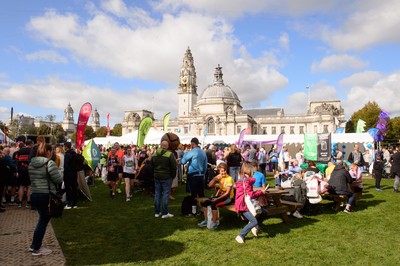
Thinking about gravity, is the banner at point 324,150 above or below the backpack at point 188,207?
above

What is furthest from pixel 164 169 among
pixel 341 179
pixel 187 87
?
pixel 187 87

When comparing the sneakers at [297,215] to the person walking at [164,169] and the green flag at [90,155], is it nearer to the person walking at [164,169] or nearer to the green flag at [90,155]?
the person walking at [164,169]

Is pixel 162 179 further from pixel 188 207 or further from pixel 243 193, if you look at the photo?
pixel 243 193

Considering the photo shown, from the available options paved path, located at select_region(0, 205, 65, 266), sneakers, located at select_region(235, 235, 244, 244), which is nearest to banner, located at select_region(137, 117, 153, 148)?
paved path, located at select_region(0, 205, 65, 266)

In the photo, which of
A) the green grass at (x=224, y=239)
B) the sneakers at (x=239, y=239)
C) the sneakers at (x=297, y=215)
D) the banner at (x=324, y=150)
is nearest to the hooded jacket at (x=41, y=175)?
the green grass at (x=224, y=239)

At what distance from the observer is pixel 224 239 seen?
616cm

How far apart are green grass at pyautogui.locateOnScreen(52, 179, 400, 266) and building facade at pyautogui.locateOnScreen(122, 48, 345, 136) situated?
66.5m

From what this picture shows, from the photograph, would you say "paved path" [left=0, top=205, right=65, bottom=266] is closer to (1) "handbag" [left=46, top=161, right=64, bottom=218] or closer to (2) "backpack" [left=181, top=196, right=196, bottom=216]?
(1) "handbag" [left=46, top=161, right=64, bottom=218]

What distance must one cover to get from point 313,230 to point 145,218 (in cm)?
396

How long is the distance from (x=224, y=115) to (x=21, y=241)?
72.2 m

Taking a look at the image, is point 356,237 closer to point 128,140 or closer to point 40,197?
point 40,197

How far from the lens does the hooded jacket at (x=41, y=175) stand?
16.8ft

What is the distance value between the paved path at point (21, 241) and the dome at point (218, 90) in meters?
74.9

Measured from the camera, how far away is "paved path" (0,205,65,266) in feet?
16.6
